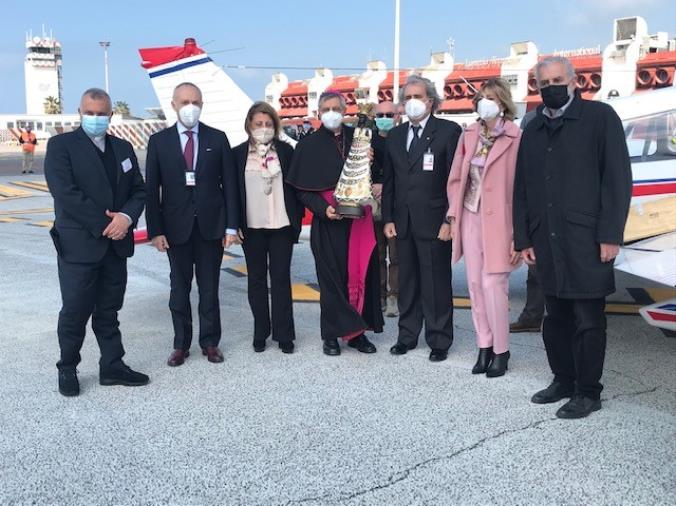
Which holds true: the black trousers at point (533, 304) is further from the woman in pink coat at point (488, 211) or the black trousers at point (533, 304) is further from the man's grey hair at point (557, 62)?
the man's grey hair at point (557, 62)

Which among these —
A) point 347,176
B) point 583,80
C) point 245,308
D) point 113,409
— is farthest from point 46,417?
point 583,80

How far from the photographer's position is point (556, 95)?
3635 mm

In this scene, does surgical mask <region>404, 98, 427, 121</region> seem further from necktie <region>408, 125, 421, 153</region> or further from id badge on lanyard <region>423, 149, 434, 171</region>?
id badge on lanyard <region>423, 149, 434, 171</region>

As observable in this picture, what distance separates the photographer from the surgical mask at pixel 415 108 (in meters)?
4.49

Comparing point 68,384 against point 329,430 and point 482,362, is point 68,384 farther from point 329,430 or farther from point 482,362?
point 482,362

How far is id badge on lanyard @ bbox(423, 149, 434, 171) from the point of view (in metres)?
4.50

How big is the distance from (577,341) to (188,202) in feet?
8.50

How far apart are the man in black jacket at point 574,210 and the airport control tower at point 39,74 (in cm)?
12348

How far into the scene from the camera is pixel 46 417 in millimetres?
3748

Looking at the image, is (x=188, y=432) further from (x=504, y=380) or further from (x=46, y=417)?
(x=504, y=380)

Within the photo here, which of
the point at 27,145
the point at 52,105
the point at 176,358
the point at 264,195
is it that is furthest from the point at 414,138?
the point at 52,105

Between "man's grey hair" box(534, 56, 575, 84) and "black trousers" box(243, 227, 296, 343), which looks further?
"black trousers" box(243, 227, 296, 343)

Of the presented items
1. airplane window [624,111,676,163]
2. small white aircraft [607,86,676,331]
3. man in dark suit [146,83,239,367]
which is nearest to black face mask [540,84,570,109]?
small white aircraft [607,86,676,331]

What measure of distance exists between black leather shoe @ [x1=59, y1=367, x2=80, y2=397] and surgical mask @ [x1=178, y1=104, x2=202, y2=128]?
174 cm
